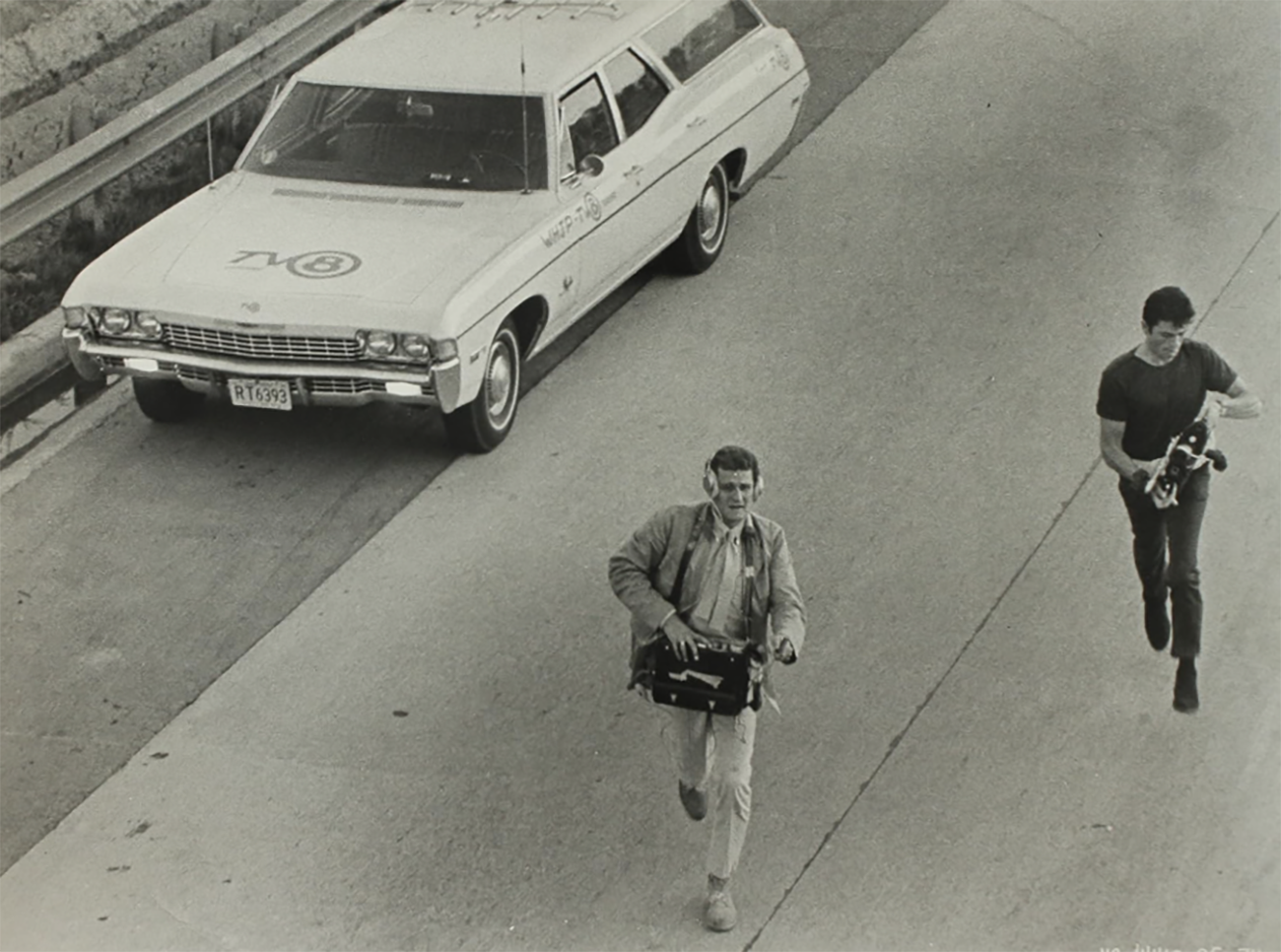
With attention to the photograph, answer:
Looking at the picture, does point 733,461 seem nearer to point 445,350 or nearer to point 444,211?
point 445,350

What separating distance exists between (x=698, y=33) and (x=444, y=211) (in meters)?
2.30

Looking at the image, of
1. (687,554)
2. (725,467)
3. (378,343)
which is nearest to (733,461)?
(725,467)

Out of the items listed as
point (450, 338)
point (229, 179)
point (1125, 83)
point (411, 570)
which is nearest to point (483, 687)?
point (411, 570)

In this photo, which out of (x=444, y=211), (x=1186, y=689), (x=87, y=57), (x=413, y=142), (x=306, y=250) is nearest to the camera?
(x=1186, y=689)

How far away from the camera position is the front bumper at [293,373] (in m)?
9.54

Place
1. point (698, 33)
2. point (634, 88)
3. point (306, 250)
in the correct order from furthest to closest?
point (698, 33), point (634, 88), point (306, 250)

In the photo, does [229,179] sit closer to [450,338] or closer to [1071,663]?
[450,338]

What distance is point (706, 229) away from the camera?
12.0 metres

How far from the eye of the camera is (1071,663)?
8516mm

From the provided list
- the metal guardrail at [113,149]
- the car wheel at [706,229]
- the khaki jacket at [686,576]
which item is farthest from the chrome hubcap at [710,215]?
the khaki jacket at [686,576]

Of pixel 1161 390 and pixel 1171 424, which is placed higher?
pixel 1161 390

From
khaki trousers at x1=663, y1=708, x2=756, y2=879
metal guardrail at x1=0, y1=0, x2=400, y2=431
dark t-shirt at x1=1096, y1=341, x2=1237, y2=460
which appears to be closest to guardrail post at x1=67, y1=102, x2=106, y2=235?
metal guardrail at x1=0, y1=0, x2=400, y2=431

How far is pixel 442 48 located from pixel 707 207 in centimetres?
171

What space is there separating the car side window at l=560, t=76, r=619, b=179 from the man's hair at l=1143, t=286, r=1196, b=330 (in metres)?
3.67
